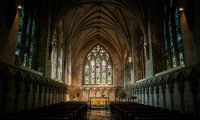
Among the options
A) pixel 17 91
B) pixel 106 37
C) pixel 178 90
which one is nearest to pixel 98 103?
pixel 106 37

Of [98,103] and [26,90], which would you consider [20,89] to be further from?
[98,103]

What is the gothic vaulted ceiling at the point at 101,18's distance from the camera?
56.2 ft

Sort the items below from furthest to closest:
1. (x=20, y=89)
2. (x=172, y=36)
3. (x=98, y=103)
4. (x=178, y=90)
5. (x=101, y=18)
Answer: (x=98, y=103) → (x=101, y=18) → (x=172, y=36) → (x=178, y=90) → (x=20, y=89)

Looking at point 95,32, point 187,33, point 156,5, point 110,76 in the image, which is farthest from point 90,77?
point 187,33

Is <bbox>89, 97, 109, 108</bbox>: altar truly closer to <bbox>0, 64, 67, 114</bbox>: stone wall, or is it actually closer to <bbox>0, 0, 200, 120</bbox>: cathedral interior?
<bbox>0, 0, 200, 120</bbox>: cathedral interior

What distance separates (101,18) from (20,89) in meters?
18.7

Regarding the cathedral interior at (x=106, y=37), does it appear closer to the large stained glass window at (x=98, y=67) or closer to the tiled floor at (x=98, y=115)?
the large stained glass window at (x=98, y=67)

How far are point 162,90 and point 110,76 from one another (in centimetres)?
2134

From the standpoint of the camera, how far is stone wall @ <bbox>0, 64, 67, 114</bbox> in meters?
8.29

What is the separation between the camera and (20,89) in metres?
9.98

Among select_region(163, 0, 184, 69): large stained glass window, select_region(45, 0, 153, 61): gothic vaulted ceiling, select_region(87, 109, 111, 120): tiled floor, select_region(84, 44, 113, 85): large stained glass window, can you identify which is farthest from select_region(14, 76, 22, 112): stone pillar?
select_region(84, 44, 113, 85): large stained glass window

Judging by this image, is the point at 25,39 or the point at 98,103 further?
the point at 98,103

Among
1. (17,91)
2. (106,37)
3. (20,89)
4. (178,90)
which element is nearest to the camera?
(17,91)

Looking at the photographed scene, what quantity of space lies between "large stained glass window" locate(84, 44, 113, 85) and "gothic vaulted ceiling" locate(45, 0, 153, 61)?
325cm
